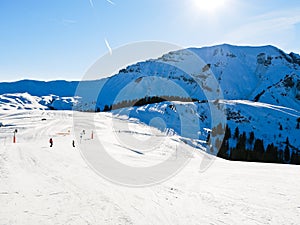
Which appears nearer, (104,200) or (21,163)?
(104,200)

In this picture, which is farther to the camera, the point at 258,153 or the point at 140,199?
the point at 258,153

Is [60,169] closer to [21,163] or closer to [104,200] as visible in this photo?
[21,163]

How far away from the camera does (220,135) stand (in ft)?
367

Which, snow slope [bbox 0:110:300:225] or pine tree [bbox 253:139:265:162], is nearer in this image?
snow slope [bbox 0:110:300:225]

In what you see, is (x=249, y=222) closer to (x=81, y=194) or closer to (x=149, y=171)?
(x=81, y=194)

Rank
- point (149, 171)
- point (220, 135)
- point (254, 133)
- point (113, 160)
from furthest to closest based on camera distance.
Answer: point (254, 133) → point (220, 135) → point (113, 160) → point (149, 171)

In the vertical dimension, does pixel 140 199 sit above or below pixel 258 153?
above

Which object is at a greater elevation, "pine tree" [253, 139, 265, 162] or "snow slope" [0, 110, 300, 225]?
"snow slope" [0, 110, 300, 225]

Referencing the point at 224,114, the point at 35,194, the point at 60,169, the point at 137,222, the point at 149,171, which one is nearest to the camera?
the point at 137,222

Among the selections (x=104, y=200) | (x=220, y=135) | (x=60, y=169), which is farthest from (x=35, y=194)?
A: (x=220, y=135)

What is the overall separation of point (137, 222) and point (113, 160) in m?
12.9

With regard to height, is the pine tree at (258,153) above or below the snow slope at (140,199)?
below

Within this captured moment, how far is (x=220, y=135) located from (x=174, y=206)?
104727 millimetres

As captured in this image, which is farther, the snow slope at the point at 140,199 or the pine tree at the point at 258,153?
the pine tree at the point at 258,153
